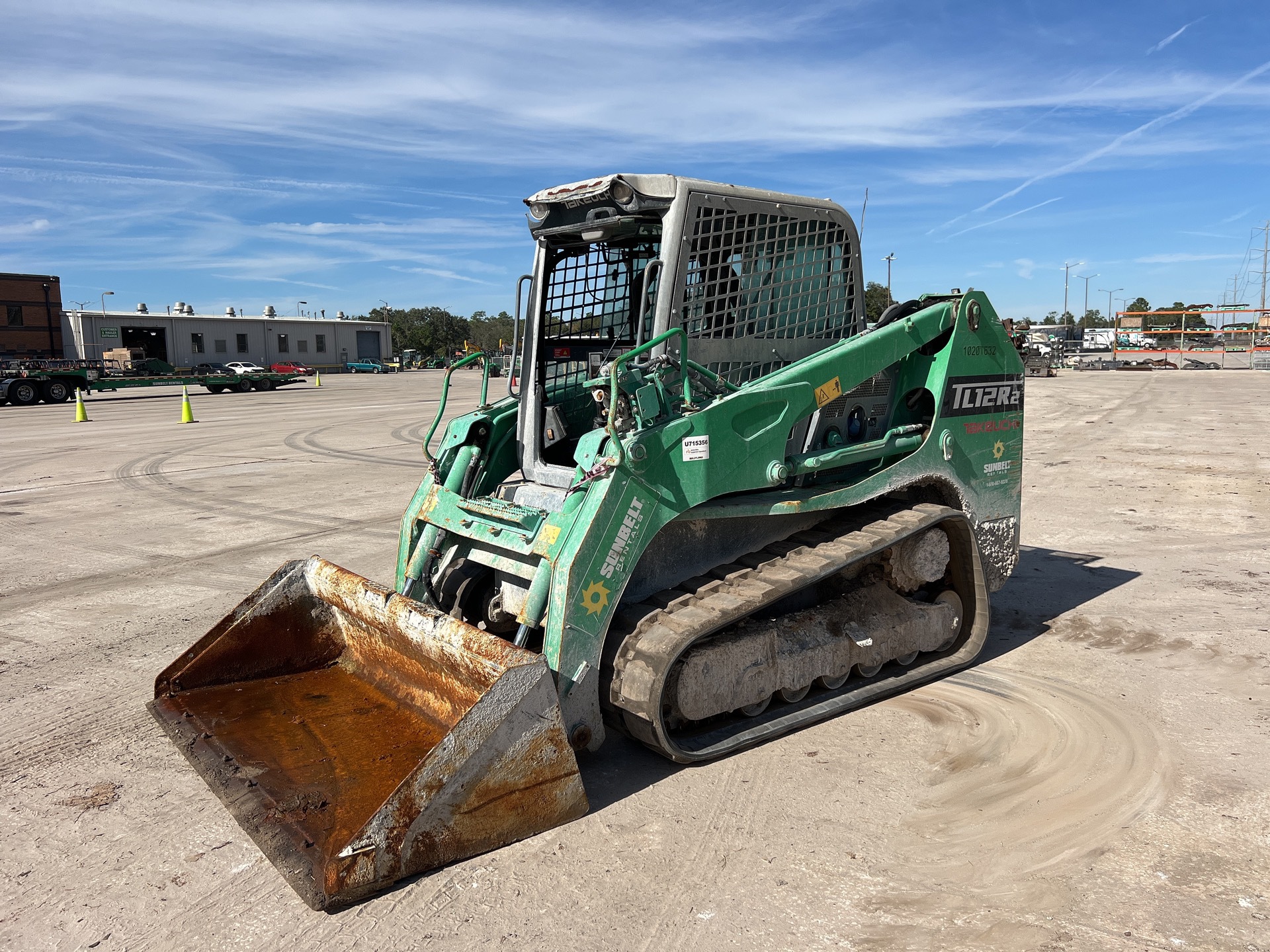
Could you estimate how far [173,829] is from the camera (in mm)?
3680

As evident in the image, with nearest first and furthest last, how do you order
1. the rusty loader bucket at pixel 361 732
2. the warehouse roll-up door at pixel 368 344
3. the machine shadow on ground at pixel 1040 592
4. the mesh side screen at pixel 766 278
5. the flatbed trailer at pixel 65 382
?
Result: the rusty loader bucket at pixel 361 732
the mesh side screen at pixel 766 278
the machine shadow on ground at pixel 1040 592
the flatbed trailer at pixel 65 382
the warehouse roll-up door at pixel 368 344

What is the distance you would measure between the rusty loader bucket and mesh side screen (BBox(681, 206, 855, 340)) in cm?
202

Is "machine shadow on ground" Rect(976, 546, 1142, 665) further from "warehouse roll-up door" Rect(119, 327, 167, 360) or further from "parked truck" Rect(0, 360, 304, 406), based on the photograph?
"warehouse roll-up door" Rect(119, 327, 167, 360)

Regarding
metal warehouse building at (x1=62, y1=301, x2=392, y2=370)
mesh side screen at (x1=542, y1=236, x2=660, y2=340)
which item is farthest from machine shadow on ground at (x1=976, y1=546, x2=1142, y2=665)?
metal warehouse building at (x1=62, y1=301, x2=392, y2=370)

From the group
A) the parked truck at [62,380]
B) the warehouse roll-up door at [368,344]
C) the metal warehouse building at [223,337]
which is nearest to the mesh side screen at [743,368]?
the parked truck at [62,380]

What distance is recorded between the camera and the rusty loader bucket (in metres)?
3.22

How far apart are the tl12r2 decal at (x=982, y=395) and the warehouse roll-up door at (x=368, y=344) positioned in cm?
7860

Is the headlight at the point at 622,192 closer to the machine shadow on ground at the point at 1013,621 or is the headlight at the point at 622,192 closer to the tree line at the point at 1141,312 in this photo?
the machine shadow on ground at the point at 1013,621

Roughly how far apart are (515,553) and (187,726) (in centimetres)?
168

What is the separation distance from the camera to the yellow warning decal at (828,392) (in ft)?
15.2

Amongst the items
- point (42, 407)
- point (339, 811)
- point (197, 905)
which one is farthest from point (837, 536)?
point (42, 407)

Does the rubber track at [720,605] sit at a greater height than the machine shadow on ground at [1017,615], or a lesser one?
greater

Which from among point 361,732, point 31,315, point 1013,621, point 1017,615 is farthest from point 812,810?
point 31,315

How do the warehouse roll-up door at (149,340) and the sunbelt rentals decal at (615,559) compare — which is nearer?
the sunbelt rentals decal at (615,559)
